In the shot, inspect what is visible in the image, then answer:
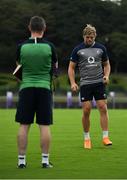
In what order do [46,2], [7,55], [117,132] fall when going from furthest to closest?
[46,2] < [7,55] < [117,132]

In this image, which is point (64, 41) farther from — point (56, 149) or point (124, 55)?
point (56, 149)

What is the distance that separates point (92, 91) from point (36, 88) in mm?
2442

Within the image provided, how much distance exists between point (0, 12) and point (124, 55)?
14.2 metres

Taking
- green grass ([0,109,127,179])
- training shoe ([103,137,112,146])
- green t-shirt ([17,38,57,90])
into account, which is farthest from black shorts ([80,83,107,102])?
green t-shirt ([17,38,57,90])

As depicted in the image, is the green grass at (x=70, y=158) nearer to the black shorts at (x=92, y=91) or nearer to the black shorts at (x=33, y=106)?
the black shorts at (x=33, y=106)

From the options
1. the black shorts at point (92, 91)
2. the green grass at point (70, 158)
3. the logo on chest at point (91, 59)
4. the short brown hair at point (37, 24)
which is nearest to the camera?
the green grass at point (70, 158)

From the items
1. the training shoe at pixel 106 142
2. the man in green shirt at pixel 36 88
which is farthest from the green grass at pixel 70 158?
the man in green shirt at pixel 36 88

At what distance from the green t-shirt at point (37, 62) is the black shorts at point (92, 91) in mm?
2283

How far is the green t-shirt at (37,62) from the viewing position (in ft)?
25.1

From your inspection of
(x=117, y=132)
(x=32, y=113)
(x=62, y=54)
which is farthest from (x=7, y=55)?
(x=32, y=113)

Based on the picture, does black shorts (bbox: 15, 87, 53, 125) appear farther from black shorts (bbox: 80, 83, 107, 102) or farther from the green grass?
black shorts (bbox: 80, 83, 107, 102)

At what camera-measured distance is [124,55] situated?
70.6 m

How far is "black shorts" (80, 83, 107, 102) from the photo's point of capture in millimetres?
9945

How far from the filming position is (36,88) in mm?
7656
